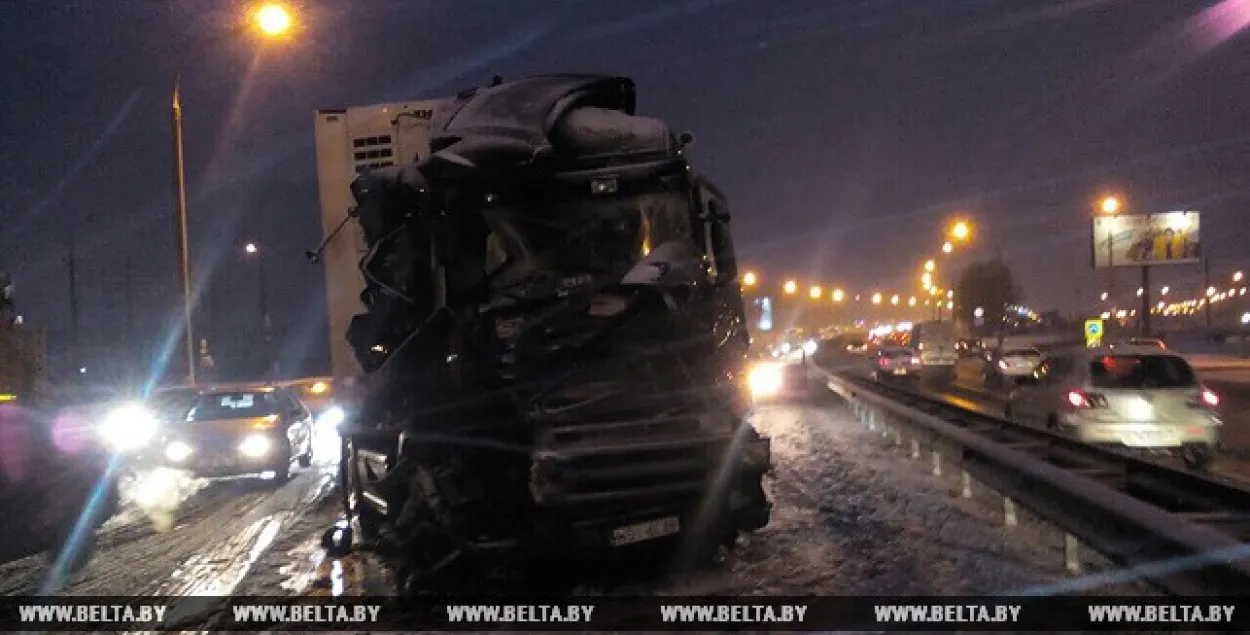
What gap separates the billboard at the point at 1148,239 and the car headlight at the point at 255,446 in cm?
5126

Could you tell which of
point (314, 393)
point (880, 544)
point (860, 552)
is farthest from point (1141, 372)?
point (314, 393)

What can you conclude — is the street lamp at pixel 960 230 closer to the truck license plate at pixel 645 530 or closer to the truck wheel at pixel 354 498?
the truck wheel at pixel 354 498

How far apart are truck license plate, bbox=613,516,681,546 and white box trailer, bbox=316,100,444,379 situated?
4.23 meters

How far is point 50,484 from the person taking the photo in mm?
10578

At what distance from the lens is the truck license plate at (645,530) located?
7.17 meters

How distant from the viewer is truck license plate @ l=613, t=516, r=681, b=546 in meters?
7.17

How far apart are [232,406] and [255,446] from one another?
148 centimetres

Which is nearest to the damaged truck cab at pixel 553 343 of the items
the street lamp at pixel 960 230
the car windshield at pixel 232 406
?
the car windshield at pixel 232 406

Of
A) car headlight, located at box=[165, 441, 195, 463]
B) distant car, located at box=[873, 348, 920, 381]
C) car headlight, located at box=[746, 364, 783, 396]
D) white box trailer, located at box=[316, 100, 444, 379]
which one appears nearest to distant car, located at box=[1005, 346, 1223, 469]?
white box trailer, located at box=[316, 100, 444, 379]

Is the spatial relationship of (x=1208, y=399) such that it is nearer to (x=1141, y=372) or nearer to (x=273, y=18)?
(x=1141, y=372)

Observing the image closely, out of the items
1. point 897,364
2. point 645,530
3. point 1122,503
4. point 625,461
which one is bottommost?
point 897,364

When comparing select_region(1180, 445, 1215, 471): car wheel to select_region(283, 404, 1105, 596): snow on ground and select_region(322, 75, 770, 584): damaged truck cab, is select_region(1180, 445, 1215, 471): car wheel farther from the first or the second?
select_region(322, 75, 770, 584): damaged truck cab

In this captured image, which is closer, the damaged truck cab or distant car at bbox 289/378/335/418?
the damaged truck cab

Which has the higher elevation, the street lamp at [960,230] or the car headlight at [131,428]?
the street lamp at [960,230]
